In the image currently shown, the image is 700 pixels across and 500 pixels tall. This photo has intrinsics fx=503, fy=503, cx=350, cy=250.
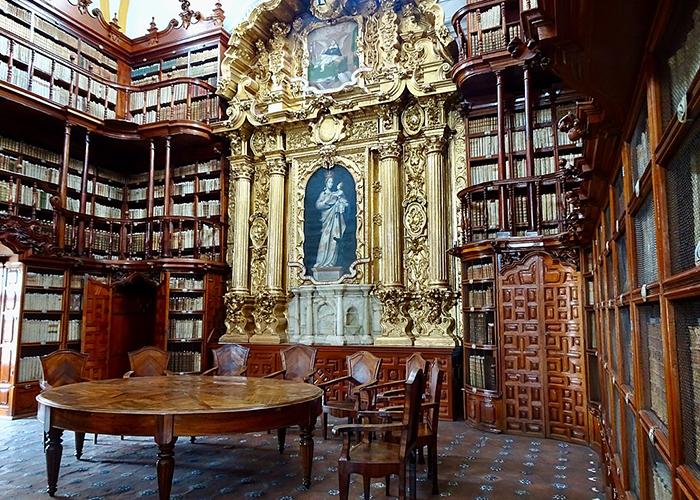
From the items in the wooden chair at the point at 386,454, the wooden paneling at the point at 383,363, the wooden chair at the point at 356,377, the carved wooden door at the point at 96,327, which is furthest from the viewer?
the carved wooden door at the point at 96,327

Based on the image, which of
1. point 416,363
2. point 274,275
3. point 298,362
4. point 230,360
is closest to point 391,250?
point 274,275

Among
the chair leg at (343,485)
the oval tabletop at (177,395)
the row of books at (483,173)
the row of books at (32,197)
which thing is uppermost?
the row of books at (483,173)

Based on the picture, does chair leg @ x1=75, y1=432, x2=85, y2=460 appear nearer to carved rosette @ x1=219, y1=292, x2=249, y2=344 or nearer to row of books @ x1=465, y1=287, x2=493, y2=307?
carved rosette @ x1=219, y1=292, x2=249, y2=344

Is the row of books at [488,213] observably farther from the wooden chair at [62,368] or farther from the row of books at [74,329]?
the row of books at [74,329]

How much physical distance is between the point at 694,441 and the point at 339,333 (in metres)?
6.74

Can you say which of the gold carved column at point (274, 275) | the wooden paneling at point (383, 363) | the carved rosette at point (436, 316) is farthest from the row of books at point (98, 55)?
the carved rosette at point (436, 316)

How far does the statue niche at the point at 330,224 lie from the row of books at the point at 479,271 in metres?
2.09

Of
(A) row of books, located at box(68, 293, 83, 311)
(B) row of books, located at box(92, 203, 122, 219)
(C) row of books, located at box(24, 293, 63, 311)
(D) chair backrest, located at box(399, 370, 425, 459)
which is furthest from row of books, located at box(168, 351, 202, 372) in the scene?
(D) chair backrest, located at box(399, 370, 425, 459)

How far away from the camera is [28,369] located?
7.16 meters

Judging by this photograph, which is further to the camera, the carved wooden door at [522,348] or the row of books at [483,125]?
the row of books at [483,125]

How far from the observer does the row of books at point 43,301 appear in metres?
7.22

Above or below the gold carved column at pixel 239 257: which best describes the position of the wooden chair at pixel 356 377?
below

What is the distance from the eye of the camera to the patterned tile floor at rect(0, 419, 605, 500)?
3842 mm

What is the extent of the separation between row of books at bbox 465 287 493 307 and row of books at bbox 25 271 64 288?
608cm
